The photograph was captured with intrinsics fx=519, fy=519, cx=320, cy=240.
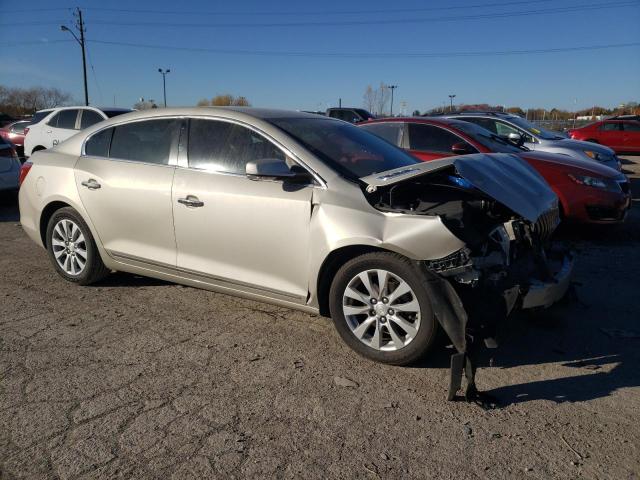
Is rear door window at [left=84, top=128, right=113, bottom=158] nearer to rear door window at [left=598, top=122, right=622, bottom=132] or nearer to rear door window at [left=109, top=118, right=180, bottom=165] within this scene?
rear door window at [left=109, top=118, right=180, bottom=165]

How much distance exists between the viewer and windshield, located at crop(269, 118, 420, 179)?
12.5ft

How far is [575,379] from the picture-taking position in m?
3.22

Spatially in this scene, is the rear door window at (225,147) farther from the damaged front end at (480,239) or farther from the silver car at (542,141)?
the silver car at (542,141)

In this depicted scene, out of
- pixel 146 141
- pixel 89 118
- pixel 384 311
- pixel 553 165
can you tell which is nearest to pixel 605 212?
pixel 553 165

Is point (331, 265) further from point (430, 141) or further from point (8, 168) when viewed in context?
point (8, 168)

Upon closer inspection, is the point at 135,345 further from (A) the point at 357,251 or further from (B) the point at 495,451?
(B) the point at 495,451

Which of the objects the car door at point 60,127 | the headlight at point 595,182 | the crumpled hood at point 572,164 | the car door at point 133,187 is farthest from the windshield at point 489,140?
the car door at point 60,127

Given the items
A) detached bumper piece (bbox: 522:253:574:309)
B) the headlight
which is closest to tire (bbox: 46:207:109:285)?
detached bumper piece (bbox: 522:253:574:309)

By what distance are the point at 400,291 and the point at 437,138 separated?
453 cm

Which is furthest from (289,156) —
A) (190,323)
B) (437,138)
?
(437,138)

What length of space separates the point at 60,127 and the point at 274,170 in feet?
37.4

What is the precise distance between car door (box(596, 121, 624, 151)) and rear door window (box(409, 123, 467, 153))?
15.8 metres

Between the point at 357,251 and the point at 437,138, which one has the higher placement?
the point at 437,138

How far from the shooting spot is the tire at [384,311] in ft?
10.5
